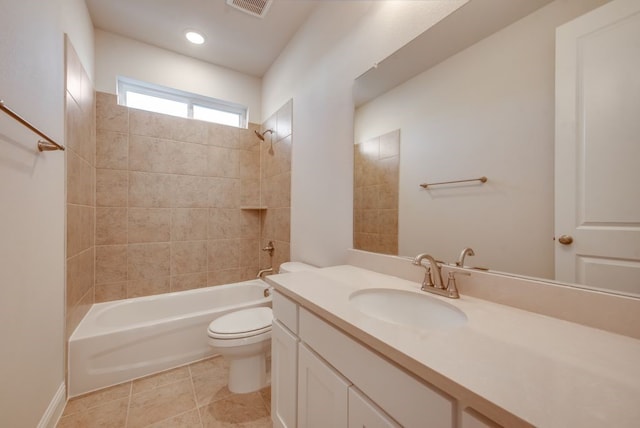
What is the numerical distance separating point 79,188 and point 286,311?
177 cm

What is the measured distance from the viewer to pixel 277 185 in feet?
8.16

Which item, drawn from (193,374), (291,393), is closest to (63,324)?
(193,374)

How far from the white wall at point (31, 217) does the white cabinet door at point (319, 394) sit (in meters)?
1.07

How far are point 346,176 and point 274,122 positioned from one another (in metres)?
1.37

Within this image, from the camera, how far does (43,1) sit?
1.21 m

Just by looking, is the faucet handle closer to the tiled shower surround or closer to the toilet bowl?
the toilet bowl

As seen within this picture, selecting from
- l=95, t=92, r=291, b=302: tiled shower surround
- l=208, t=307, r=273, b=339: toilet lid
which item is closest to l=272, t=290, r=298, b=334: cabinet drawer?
l=208, t=307, r=273, b=339: toilet lid

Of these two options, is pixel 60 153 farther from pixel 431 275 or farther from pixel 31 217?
pixel 431 275

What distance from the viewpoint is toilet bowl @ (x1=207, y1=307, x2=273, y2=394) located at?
4.94 feet

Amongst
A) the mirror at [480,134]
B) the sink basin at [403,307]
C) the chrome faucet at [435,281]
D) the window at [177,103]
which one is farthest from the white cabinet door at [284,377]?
the window at [177,103]

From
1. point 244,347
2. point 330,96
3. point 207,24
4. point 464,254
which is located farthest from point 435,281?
point 207,24

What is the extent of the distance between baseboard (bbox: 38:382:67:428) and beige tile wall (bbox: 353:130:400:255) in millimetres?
1806

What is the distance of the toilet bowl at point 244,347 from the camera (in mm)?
1505

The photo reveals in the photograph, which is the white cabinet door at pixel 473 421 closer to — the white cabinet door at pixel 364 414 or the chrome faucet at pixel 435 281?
the white cabinet door at pixel 364 414
